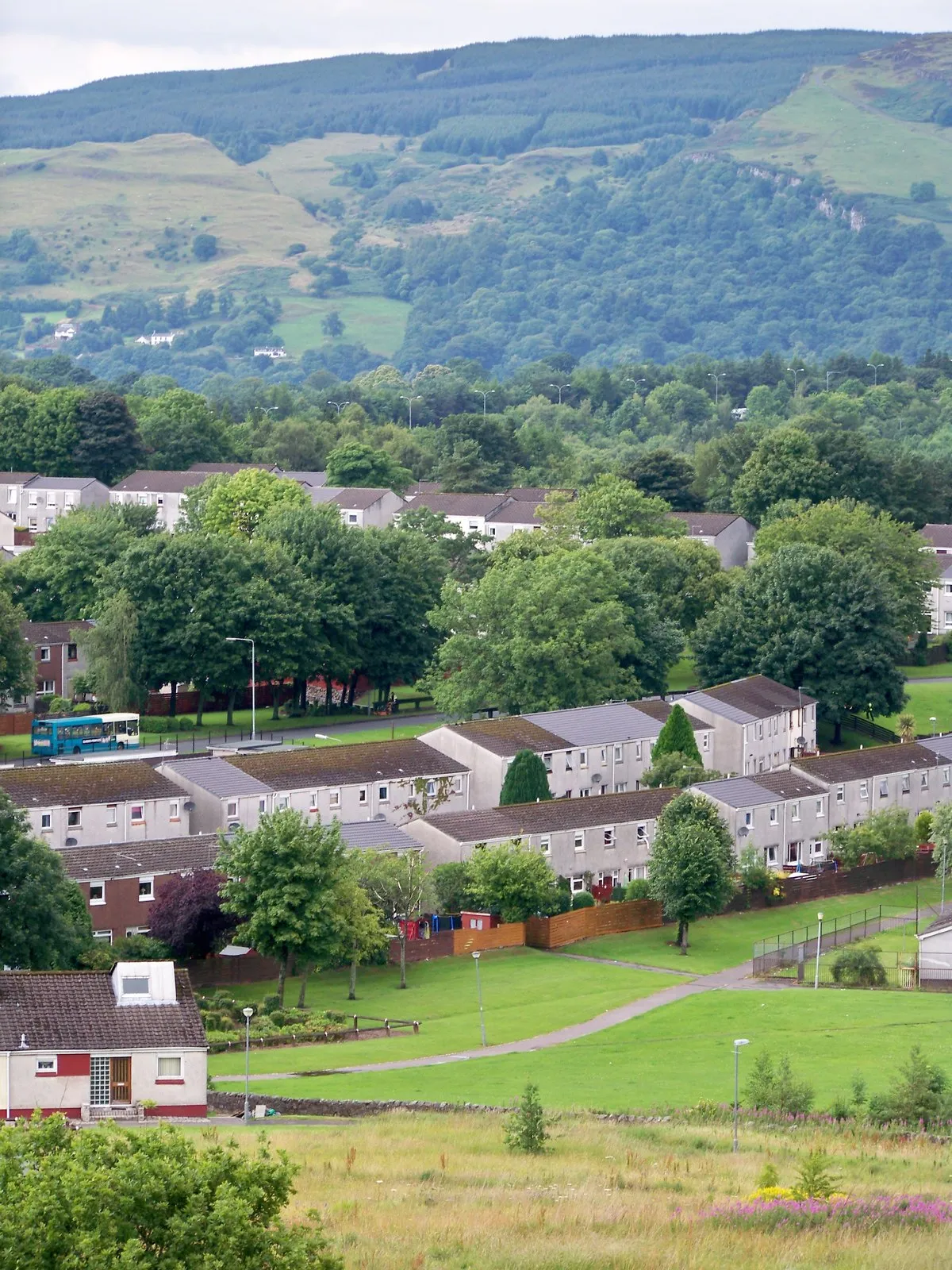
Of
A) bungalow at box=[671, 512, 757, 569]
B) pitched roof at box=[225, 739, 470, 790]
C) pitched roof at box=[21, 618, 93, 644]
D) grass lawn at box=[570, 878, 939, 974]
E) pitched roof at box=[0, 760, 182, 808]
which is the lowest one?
grass lawn at box=[570, 878, 939, 974]

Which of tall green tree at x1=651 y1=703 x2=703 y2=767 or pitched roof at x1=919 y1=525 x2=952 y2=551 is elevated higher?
pitched roof at x1=919 y1=525 x2=952 y2=551

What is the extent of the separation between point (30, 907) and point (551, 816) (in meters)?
25.5

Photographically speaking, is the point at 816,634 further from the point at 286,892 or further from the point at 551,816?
the point at 286,892

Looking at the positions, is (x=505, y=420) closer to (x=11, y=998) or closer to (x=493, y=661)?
(x=493, y=661)

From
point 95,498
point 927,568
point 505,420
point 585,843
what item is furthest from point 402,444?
point 585,843

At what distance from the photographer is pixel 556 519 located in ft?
414

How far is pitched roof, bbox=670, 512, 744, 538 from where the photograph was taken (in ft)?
457

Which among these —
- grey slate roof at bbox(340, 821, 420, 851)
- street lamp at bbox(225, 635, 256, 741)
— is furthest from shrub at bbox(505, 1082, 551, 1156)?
street lamp at bbox(225, 635, 256, 741)

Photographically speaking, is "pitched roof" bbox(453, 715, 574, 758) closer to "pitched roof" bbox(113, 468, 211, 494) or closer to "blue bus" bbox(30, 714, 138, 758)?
"blue bus" bbox(30, 714, 138, 758)

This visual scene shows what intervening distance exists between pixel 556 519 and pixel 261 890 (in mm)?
65871

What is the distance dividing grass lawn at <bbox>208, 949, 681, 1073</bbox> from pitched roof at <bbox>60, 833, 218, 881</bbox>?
5.45 m

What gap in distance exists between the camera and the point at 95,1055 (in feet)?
160

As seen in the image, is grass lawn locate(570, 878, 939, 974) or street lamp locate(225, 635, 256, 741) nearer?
grass lawn locate(570, 878, 939, 974)

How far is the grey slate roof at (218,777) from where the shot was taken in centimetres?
7669
